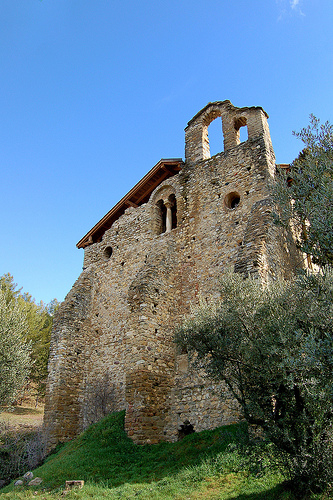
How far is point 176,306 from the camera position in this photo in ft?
44.0

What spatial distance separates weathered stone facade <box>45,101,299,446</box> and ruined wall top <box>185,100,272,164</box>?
0.16 ft

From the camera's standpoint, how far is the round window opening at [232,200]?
44.8ft

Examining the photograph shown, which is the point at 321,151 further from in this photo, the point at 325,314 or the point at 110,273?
the point at 110,273

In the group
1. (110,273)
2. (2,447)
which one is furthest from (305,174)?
(2,447)

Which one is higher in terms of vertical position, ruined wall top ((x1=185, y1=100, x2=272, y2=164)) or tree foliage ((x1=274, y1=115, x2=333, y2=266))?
ruined wall top ((x1=185, y1=100, x2=272, y2=164))

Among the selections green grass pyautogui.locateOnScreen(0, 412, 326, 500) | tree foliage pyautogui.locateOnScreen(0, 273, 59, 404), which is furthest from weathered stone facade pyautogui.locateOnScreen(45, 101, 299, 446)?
tree foliage pyautogui.locateOnScreen(0, 273, 59, 404)

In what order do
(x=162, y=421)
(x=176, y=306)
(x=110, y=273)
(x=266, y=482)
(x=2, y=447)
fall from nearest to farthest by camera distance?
(x=266, y=482)
(x=162, y=421)
(x=176, y=306)
(x=2, y=447)
(x=110, y=273)

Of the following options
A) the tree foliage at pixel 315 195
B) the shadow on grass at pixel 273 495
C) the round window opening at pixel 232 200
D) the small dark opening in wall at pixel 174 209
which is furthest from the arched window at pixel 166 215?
the shadow on grass at pixel 273 495

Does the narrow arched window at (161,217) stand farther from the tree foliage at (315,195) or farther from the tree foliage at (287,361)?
the tree foliage at (287,361)

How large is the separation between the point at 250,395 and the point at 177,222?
8990 mm

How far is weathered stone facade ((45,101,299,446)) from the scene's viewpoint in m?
11.4

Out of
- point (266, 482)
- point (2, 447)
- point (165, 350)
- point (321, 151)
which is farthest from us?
point (2, 447)

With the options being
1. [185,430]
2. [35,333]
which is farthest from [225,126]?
[35,333]

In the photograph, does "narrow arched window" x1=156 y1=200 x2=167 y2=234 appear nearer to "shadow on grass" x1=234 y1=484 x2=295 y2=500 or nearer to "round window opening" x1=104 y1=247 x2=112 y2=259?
"round window opening" x1=104 y1=247 x2=112 y2=259
